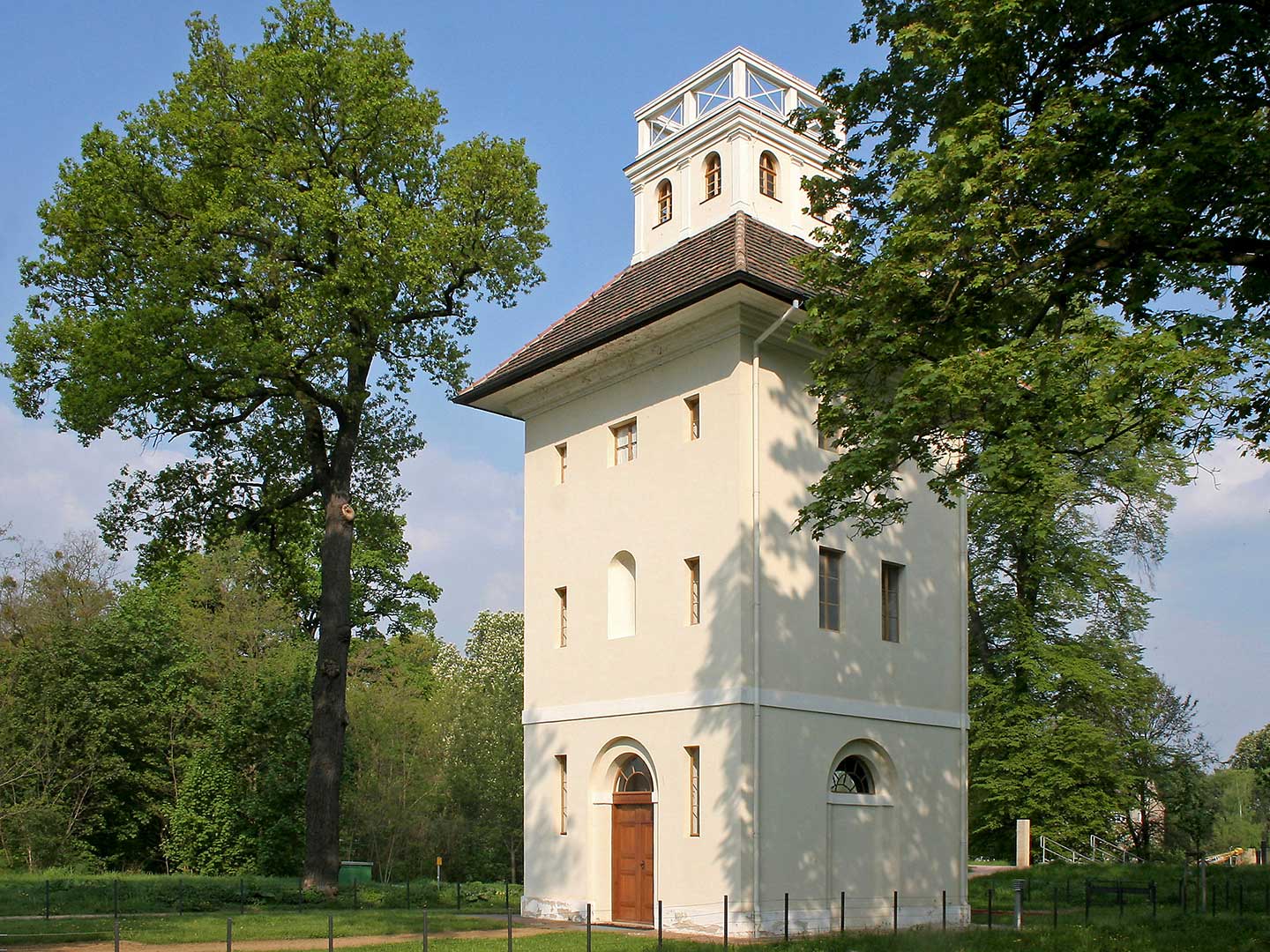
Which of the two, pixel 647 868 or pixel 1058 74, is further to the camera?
pixel 647 868

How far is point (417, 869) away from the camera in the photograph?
44438 millimetres

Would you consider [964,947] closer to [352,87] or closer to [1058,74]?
[1058,74]

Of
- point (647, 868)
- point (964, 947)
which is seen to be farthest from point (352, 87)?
point (964, 947)

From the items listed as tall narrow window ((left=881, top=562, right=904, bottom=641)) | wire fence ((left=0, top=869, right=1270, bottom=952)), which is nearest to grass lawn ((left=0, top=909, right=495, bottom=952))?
wire fence ((left=0, top=869, right=1270, bottom=952))

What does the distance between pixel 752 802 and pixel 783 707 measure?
1.75 metres

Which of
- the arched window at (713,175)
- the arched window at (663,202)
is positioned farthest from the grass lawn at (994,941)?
the arched window at (663,202)

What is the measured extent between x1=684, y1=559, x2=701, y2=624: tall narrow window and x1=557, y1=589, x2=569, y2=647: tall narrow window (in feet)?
11.9

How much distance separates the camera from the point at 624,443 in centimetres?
2350

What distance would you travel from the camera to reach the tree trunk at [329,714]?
2552 cm

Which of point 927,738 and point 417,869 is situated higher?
point 927,738

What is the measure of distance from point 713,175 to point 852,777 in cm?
1248

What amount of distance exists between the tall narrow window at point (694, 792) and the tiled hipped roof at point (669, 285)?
24.9ft

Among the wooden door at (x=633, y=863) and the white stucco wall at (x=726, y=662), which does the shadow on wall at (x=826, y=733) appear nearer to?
the white stucco wall at (x=726, y=662)

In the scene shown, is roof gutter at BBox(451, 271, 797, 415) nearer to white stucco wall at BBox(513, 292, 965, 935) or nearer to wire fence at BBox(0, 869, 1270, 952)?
white stucco wall at BBox(513, 292, 965, 935)
